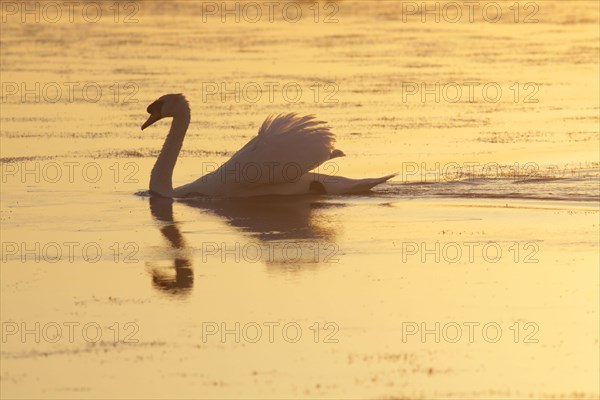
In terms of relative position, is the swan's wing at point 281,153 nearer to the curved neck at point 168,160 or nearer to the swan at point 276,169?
the swan at point 276,169

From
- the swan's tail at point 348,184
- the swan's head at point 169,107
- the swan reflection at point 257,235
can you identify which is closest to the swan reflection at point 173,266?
the swan reflection at point 257,235

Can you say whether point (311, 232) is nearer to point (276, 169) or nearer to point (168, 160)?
point (276, 169)

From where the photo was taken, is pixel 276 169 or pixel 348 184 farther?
pixel 348 184

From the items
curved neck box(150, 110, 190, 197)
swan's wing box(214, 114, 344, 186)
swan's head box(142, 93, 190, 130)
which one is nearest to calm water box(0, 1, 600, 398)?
curved neck box(150, 110, 190, 197)

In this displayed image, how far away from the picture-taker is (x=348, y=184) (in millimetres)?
15867

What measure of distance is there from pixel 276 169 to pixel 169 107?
7.12 feet

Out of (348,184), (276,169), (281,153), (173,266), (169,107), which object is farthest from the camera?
(169,107)

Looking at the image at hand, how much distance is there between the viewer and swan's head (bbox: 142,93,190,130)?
17.3 meters

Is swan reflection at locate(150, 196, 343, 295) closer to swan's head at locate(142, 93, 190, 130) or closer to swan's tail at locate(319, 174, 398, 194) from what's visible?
swan's tail at locate(319, 174, 398, 194)

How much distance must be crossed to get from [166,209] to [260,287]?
3874 millimetres

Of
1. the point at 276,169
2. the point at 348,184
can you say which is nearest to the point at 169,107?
the point at 276,169

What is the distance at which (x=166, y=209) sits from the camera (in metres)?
15.6

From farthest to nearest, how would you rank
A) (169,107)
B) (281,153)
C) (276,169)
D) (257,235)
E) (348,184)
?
(169,107), (348,184), (276,169), (281,153), (257,235)

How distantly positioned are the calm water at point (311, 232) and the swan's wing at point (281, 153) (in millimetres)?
287
